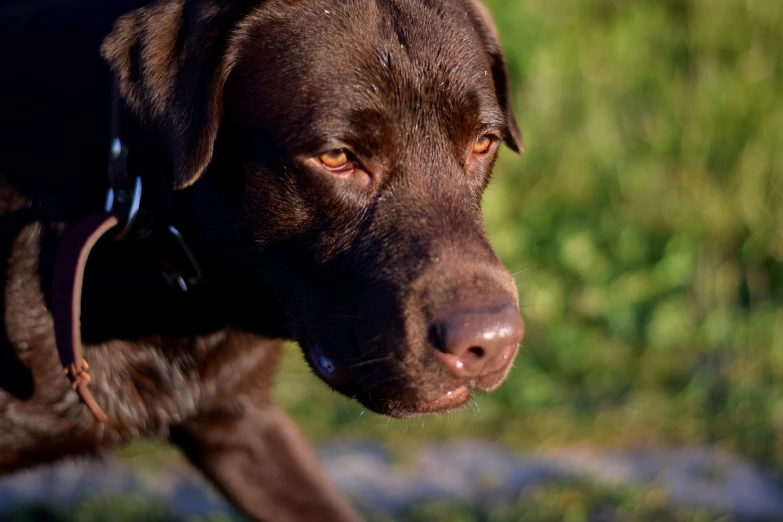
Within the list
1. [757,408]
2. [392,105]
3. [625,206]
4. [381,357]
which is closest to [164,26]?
[392,105]

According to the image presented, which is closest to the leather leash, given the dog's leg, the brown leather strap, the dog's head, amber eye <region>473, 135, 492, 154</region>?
the brown leather strap

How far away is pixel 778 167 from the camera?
467 centimetres

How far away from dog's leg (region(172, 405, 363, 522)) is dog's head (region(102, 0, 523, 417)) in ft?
2.28

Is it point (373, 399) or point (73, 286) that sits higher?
point (73, 286)

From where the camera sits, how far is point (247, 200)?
229 cm

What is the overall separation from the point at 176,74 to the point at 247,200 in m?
0.31

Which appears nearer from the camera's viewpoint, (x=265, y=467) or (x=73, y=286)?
(x=73, y=286)

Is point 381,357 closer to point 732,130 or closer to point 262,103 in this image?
point 262,103

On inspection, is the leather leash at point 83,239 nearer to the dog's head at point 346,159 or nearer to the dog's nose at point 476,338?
the dog's head at point 346,159

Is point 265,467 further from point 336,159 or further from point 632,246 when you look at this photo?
point 632,246

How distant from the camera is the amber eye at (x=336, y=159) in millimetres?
2193

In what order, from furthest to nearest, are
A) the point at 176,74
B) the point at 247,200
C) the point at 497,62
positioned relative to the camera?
1. the point at 497,62
2. the point at 247,200
3. the point at 176,74

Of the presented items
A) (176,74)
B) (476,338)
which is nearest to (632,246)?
(476,338)

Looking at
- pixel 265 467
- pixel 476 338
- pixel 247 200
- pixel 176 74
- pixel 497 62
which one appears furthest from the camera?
pixel 265 467
